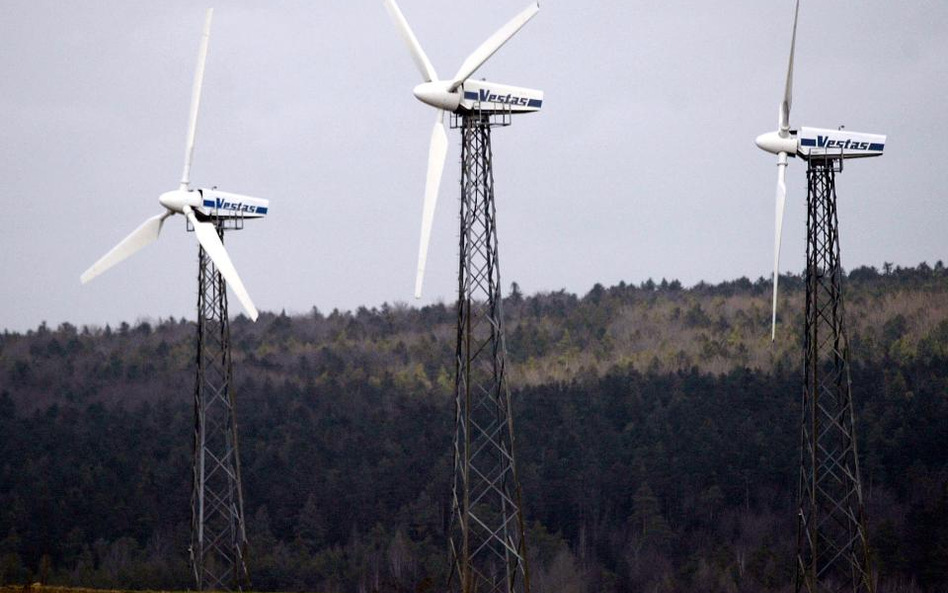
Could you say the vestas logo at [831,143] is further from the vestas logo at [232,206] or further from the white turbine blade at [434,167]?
the vestas logo at [232,206]

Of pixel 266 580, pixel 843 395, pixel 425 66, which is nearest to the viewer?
pixel 425 66

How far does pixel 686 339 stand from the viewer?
189m

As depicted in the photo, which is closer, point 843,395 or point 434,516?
point 843,395

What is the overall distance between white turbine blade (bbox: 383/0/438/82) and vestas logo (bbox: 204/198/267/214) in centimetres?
1185

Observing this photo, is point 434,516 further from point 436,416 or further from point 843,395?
point 843,395

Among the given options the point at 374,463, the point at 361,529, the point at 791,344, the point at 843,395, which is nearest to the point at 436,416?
the point at 374,463

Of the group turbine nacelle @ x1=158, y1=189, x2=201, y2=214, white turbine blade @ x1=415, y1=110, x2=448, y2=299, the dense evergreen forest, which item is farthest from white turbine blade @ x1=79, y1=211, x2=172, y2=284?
the dense evergreen forest

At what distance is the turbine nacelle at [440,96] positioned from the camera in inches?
2199

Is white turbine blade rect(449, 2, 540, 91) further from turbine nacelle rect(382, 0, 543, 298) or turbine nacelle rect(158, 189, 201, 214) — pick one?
turbine nacelle rect(158, 189, 201, 214)

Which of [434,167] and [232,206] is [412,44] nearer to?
[434,167]

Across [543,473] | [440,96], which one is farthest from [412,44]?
[543,473]

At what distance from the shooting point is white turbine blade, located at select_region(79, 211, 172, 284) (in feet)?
217

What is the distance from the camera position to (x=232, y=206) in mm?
66375

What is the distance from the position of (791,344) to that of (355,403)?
39601mm
